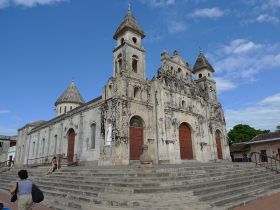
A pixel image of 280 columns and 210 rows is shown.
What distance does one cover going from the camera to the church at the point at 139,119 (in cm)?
1988

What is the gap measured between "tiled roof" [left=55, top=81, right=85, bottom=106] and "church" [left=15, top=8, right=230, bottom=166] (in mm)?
10094

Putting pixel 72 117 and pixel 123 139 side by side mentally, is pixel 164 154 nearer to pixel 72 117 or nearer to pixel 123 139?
pixel 123 139

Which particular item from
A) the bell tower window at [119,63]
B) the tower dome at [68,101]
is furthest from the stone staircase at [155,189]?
the tower dome at [68,101]

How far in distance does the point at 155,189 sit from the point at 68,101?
33.6 meters

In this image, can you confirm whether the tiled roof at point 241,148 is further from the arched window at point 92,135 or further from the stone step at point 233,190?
the arched window at point 92,135

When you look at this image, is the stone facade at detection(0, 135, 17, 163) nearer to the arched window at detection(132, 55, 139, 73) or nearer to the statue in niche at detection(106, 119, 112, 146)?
the arched window at detection(132, 55, 139, 73)

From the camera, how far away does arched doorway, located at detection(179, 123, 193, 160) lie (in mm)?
24016

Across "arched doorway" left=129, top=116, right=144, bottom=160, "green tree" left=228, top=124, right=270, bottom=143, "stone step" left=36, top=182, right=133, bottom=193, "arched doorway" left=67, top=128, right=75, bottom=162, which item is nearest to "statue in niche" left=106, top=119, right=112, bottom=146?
"arched doorway" left=129, top=116, right=144, bottom=160

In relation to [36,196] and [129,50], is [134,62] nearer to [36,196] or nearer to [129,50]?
[129,50]

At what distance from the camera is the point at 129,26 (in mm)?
23344

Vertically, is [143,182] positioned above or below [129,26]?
below

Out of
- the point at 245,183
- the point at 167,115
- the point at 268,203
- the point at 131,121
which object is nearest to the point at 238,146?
the point at 167,115

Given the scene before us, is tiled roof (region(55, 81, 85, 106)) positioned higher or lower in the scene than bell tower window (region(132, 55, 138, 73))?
higher

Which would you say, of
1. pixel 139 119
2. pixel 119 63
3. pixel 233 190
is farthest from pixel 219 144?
pixel 233 190
